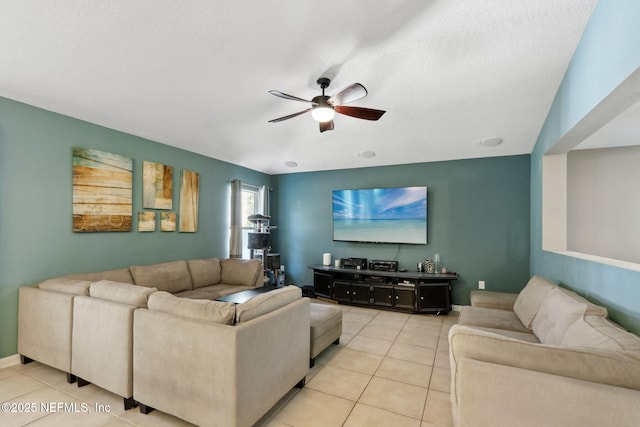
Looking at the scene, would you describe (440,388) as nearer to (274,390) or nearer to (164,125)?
(274,390)

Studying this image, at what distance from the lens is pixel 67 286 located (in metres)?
2.55

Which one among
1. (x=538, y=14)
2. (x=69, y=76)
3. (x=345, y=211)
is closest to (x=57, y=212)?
(x=69, y=76)

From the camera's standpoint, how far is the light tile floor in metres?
2.00

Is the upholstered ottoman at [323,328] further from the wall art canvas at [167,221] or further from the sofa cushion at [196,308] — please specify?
the wall art canvas at [167,221]

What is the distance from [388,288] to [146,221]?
12.5 feet

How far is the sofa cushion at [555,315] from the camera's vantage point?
74.3 inches

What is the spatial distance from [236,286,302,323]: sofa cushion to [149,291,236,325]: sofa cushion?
2.3 inches

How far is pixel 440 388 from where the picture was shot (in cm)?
244

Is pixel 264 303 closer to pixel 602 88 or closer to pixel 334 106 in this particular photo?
pixel 334 106

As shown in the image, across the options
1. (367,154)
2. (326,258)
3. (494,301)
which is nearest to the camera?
(494,301)

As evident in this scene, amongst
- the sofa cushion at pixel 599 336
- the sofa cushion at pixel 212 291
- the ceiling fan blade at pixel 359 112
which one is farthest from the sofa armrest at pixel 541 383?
the sofa cushion at pixel 212 291

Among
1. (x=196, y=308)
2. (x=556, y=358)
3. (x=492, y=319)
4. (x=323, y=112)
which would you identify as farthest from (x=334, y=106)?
(x=492, y=319)

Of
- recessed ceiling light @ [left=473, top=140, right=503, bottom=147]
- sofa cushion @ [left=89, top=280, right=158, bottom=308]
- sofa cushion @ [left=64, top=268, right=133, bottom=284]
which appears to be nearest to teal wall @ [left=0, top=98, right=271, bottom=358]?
sofa cushion @ [left=64, top=268, right=133, bottom=284]

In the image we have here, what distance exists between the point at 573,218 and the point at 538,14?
10.4ft
